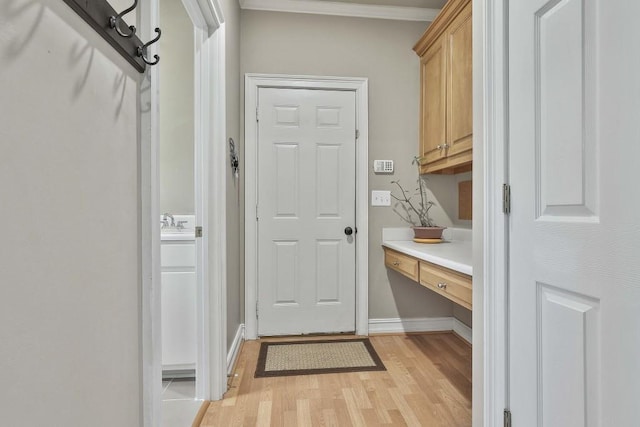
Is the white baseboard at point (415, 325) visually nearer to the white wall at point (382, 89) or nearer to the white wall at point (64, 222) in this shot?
the white wall at point (382, 89)

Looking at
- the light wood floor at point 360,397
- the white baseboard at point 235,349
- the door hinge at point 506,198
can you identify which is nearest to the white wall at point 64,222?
the light wood floor at point 360,397

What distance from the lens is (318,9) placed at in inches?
105

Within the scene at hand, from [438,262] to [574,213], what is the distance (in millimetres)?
936

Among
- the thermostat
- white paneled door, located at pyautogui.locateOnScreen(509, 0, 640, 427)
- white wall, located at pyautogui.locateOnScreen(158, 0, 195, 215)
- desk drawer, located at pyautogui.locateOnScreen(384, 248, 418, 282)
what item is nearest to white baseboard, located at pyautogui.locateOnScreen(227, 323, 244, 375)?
white wall, located at pyautogui.locateOnScreen(158, 0, 195, 215)

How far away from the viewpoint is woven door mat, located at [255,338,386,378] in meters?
2.14

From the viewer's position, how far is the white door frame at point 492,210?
1178mm

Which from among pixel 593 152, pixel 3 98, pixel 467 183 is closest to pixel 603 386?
pixel 593 152

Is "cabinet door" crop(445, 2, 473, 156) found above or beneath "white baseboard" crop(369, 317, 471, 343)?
above

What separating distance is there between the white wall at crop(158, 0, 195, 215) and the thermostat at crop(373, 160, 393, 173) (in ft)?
4.87

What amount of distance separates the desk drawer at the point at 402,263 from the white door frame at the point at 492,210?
907 millimetres

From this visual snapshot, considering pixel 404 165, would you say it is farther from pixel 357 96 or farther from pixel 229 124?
pixel 229 124

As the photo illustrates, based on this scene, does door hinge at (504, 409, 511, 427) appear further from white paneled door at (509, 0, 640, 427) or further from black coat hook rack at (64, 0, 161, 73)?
black coat hook rack at (64, 0, 161, 73)

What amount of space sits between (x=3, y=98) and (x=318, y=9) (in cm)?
277

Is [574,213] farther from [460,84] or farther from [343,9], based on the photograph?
[343,9]
